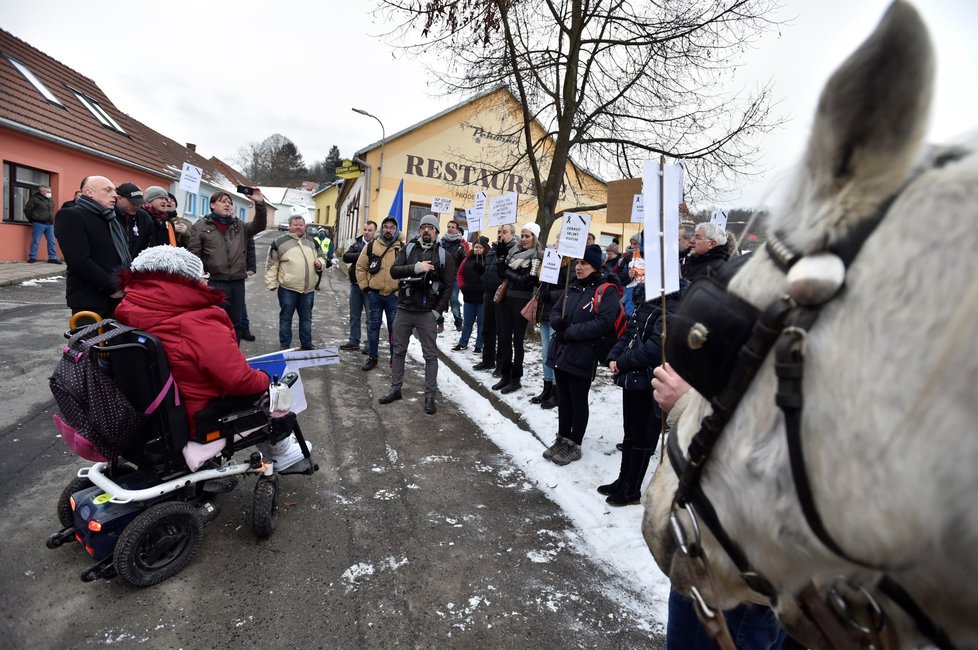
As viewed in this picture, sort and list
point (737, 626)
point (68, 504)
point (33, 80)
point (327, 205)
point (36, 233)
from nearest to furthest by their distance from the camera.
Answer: point (737, 626), point (68, 504), point (36, 233), point (33, 80), point (327, 205)

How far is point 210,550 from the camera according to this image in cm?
284

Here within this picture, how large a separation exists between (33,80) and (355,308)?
1539cm

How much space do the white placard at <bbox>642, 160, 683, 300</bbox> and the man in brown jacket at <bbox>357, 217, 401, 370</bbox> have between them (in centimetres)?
520

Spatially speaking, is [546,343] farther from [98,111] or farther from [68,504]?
[98,111]

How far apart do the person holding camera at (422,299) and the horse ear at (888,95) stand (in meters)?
5.04

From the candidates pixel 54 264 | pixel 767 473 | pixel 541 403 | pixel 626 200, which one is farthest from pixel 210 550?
pixel 54 264

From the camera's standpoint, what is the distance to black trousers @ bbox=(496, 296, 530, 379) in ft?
20.5

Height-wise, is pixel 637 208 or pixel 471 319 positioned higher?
pixel 637 208

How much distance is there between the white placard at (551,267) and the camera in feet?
18.5

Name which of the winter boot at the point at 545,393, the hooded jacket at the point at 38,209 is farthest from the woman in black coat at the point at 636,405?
the hooded jacket at the point at 38,209

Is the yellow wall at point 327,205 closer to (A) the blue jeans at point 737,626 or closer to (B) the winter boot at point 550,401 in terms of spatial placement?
(B) the winter boot at point 550,401

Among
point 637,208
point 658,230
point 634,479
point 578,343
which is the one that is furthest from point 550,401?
point 658,230

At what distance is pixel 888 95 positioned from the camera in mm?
565

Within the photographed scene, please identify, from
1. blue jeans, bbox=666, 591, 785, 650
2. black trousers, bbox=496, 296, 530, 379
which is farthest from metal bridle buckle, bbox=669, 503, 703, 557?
black trousers, bbox=496, 296, 530, 379
